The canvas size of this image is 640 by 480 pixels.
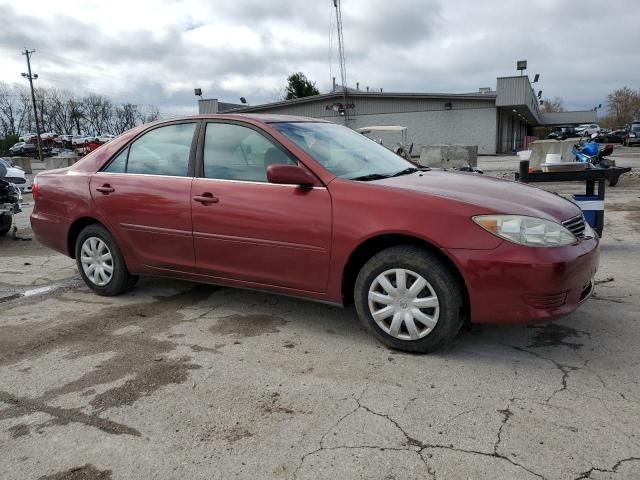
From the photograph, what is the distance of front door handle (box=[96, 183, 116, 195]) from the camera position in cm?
461

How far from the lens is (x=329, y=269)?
360 cm

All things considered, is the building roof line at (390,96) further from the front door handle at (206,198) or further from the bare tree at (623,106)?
the bare tree at (623,106)

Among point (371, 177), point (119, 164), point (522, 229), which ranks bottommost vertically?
point (522, 229)

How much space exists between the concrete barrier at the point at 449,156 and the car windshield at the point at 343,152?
15461 mm

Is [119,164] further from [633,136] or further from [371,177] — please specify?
[633,136]

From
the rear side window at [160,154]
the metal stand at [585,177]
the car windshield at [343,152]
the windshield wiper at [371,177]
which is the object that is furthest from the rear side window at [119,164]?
the metal stand at [585,177]

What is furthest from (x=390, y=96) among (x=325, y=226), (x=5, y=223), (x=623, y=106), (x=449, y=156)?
(x=623, y=106)

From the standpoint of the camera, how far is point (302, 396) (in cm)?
297

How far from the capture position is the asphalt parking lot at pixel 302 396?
238 centimetres

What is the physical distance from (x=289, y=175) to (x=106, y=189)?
1.97m

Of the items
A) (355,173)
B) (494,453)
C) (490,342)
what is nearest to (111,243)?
(355,173)

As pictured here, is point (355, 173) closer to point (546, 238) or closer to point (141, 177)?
point (546, 238)

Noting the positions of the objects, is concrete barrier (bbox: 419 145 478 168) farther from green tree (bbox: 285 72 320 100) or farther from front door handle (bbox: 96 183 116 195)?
green tree (bbox: 285 72 320 100)

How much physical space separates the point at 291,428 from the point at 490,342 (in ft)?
5.50
